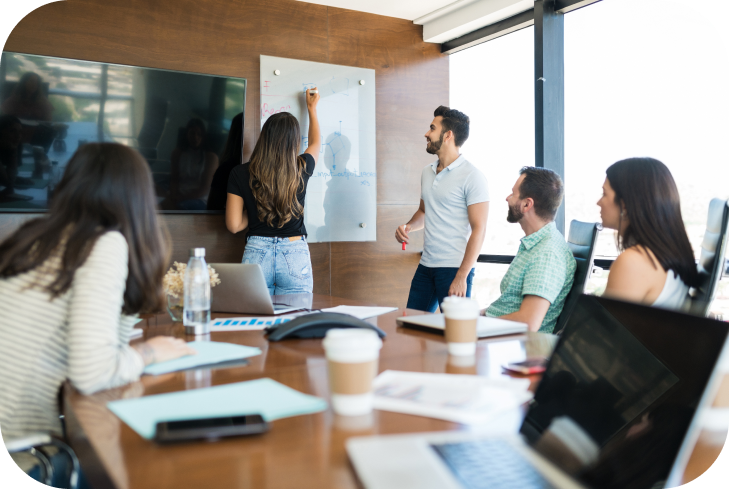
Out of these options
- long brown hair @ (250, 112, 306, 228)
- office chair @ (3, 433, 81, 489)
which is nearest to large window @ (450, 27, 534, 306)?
long brown hair @ (250, 112, 306, 228)

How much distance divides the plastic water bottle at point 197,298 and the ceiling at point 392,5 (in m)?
2.65

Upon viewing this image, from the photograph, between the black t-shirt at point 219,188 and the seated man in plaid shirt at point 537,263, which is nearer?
the seated man in plaid shirt at point 537,263

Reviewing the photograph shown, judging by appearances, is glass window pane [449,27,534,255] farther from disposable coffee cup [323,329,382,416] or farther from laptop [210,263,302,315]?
disposable coffee cup [323,329,382,416]

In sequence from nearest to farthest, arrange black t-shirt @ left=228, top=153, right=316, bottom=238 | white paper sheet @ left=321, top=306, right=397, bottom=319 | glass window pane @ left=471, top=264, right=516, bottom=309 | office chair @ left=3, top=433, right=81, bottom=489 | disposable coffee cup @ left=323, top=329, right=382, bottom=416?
disposable coffee cup @ left=323, top=329, right=382, bottom=416, office chair @ left=3, top=433, right=81, bottom=489, white paper sheet @ left=321, top=306, right=397, bottom=319, black t-shirt @ left=228, top=153, right=316, bottom=238, glass window pane @ left=471, top=264, right=516, bottom=309

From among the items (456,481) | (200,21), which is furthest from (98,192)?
(200,21)

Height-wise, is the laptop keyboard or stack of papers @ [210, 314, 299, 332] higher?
the laptop keyboard

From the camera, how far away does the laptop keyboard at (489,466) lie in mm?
547

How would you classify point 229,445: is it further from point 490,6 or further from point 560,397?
point 490,6

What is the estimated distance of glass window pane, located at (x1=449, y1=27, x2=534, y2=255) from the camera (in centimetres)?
362

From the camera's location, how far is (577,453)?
605mm

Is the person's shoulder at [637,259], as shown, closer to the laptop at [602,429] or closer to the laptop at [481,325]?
the laptop at [481,325]

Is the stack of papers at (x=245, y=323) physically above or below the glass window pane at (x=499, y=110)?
below

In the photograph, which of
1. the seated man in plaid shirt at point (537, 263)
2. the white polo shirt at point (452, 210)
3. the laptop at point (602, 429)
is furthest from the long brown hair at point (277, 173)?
the laptop at point (602, 429)

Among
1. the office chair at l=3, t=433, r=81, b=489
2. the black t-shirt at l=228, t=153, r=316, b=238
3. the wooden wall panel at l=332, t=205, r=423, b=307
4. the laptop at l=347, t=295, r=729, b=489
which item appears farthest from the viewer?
the wooden wall panel at l=332, t=205, r=423, b=307
